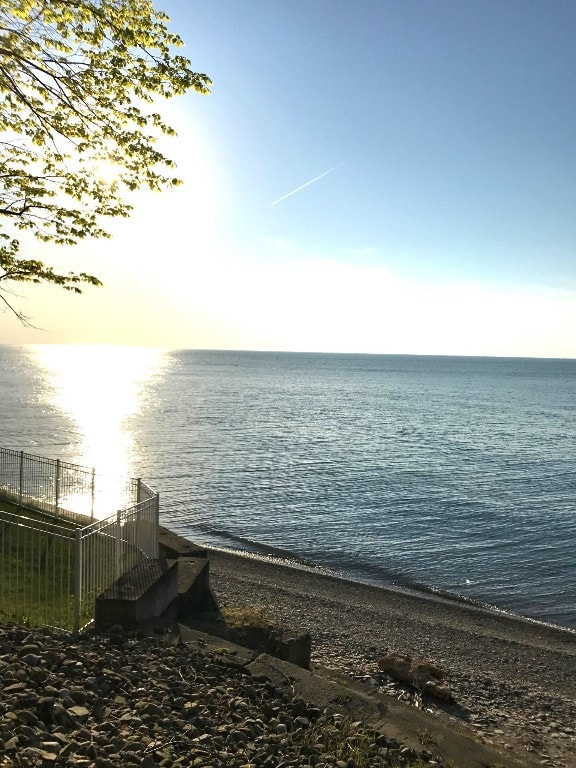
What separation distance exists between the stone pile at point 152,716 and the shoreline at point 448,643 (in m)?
4.77

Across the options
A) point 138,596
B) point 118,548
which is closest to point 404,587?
point 118,548

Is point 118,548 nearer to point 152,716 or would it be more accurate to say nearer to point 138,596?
point 138,596

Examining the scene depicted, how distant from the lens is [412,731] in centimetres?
766

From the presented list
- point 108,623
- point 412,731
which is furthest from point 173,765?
point 108,623

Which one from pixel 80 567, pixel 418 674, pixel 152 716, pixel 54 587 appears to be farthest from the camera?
pixel 418 674

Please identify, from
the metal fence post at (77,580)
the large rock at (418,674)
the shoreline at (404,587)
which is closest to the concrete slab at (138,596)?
the metal fence post at (77,580)

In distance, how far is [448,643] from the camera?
16.8 m

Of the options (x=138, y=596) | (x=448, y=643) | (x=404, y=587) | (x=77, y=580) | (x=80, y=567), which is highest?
(x=80, y=567)

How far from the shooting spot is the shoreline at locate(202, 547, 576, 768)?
12.2 m

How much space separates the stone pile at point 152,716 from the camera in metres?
5.71

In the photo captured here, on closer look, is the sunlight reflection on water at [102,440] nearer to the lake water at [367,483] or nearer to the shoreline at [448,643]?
the lake water at [367,483]

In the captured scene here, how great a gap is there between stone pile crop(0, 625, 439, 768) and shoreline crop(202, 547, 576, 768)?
4.77 meters

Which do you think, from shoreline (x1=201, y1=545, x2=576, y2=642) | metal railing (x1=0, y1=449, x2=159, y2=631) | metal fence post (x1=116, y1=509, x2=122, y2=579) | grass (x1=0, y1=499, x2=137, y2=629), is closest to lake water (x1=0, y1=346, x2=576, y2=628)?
shoreline (x1=201, y1=545, x2=576, y2=642)

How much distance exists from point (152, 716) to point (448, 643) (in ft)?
39.8
